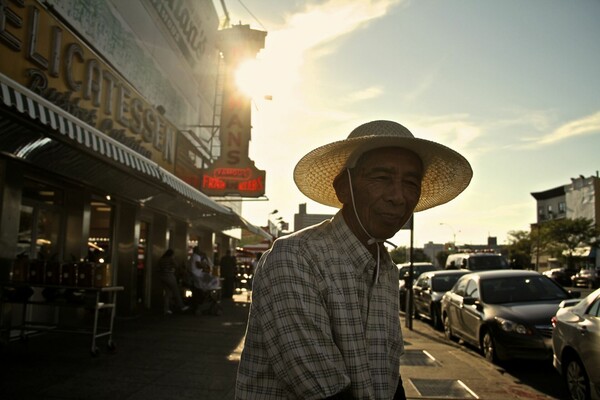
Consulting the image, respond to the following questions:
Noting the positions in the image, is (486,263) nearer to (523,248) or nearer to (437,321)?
(437,321)

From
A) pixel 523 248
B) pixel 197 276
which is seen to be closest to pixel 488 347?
pixel 197 276

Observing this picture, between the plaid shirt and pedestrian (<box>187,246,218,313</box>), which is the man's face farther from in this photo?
pedestrian (<box>187,246,218,313</box>)

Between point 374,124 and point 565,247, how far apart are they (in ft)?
210

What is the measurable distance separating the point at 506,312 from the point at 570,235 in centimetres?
5652

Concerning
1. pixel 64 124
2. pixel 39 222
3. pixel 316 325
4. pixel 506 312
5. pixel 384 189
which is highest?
pixel 64 124

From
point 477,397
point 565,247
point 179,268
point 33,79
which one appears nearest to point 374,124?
point 477,397

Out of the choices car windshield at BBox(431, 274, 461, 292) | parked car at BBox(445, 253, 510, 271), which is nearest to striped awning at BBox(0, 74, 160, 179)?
car windshield at BBox(431, 274, 461, 292)

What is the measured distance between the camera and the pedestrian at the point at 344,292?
144 centimetres

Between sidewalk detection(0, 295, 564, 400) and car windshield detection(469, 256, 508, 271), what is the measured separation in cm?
874

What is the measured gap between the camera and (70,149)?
8055 millimetres

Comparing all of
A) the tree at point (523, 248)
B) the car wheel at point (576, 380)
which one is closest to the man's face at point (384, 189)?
the car wheel at point (576, 380)

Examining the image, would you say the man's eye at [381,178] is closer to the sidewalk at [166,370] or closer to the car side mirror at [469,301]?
the sidewalk at [166,370]

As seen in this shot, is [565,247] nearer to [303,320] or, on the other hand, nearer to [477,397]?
[477,397]

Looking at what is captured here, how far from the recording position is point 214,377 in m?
6.50
